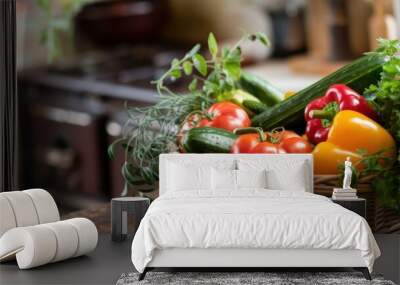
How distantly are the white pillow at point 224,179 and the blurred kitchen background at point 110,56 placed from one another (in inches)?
82.2

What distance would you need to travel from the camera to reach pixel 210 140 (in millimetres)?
4598

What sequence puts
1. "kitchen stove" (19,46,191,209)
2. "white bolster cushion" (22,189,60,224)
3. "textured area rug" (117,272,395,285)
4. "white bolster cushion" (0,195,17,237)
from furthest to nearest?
1. "kitchen stove" (19,46,191,209)
2. "white bolster cushion" (22,189,60,224)
3. "white bolster cushion" (0,195,17,237)
4. "textured area rug" (117,272,395,285)

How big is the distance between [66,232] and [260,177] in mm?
915

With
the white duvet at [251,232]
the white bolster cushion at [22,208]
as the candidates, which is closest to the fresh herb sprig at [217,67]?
the white bolster cushion at [22,208]

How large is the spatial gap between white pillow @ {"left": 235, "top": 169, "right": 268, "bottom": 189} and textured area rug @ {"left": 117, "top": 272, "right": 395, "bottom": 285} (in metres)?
0.63

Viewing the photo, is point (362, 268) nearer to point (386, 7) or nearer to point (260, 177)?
point (260, 177)

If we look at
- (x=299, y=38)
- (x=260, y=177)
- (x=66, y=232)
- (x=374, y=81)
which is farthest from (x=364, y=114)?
(x=299, y=38)

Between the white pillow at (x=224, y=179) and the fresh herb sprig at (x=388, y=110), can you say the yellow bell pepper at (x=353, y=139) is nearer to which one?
the fresh herb sprig at (x=388, y=110)

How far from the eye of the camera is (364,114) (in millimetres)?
4605

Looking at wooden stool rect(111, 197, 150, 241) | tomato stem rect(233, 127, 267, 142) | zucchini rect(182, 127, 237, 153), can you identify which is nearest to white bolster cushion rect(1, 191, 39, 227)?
wooden stool rect(111, 197, 150, 241)

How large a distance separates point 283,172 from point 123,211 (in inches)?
29.4

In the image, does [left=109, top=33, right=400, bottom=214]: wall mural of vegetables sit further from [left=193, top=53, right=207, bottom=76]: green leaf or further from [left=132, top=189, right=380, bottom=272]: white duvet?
[left=132, top=189, right=380, bottom=272]: white duvet

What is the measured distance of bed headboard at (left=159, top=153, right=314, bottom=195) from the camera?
443cm

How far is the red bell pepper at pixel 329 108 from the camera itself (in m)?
4.54
